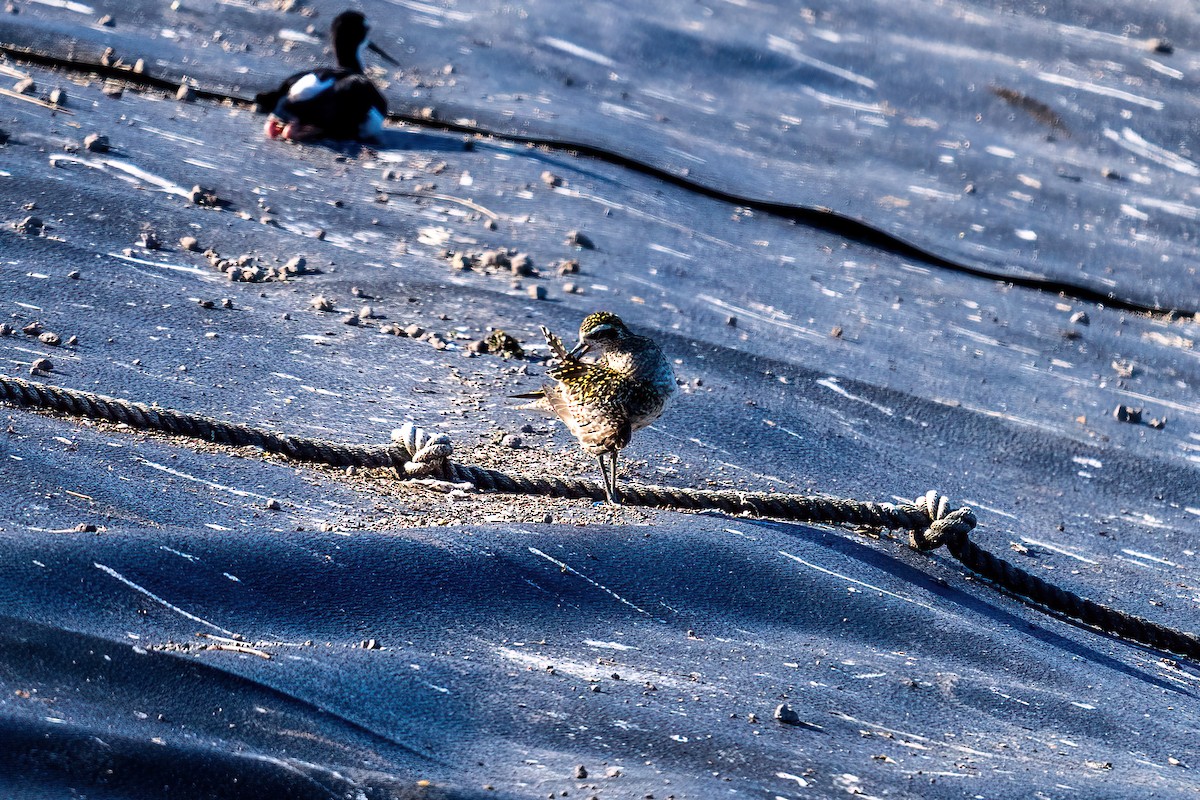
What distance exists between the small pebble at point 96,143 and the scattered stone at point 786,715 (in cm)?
472

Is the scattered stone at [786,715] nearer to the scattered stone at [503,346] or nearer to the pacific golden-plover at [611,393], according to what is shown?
the pacific golden-plover at [611,393]

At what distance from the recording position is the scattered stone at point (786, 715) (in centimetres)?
331

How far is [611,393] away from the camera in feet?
13.8

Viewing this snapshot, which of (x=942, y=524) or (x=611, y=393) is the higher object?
(x=611, y=393)

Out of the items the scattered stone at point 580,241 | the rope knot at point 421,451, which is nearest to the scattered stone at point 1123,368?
the scattered stone at point 580,241

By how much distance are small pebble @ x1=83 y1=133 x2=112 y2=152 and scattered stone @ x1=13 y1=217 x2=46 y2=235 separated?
930mm

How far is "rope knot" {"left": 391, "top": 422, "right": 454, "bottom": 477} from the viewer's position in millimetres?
4133

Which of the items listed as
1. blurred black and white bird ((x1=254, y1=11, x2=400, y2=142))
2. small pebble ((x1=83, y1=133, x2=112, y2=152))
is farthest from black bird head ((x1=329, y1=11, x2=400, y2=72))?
small pebble ((x1=83, y1=133, x2=112, y2=152))

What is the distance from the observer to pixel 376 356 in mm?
5191

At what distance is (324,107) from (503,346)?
97.9 inches

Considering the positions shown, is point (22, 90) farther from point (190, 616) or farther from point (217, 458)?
point (190, 616)

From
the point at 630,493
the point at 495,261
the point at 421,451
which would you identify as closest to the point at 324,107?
the point at 495,261

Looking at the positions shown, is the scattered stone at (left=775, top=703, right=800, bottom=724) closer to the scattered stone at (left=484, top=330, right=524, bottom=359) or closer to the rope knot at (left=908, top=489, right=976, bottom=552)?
the rope knot at (left=908, top=489, right=976, bottom=552)

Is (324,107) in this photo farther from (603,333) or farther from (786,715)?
(786,715)
